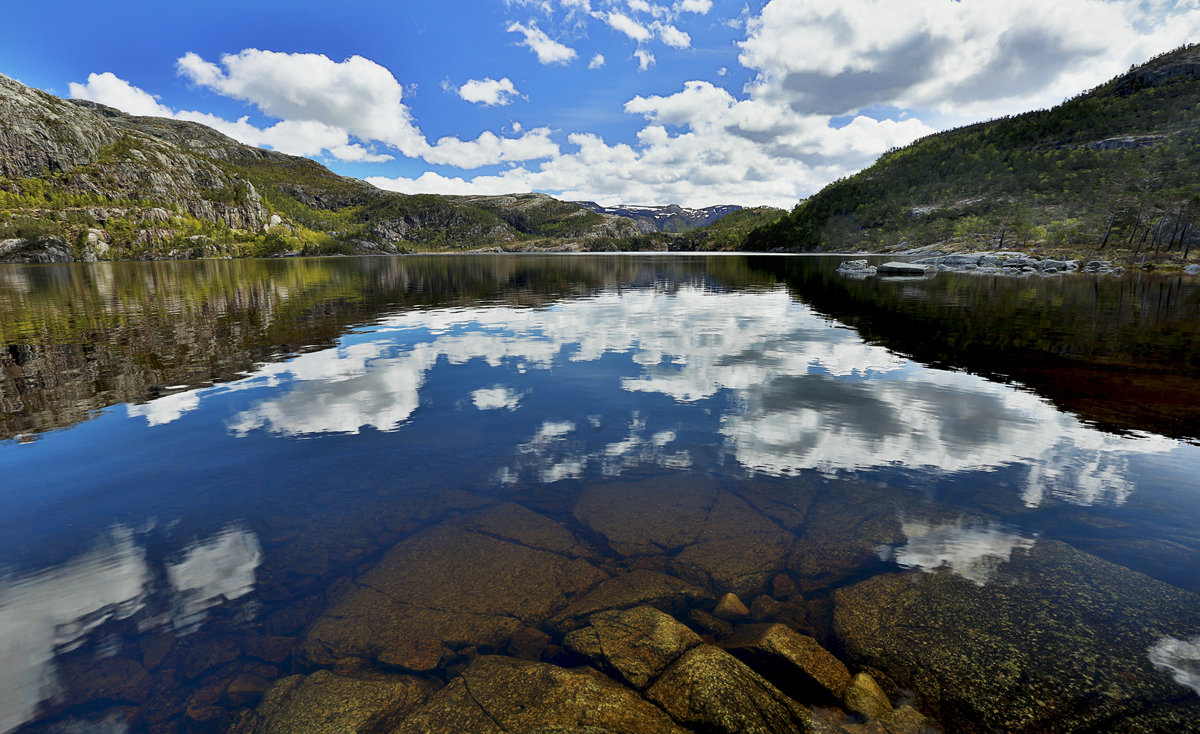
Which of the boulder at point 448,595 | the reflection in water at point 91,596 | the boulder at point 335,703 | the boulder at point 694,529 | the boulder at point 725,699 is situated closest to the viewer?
the boulder at point 725,699

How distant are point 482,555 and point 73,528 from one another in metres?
8.94

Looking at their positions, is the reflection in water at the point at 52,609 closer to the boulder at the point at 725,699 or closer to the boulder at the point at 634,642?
the boulder at the point at 634,642

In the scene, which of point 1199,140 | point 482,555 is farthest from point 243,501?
point 1199,140

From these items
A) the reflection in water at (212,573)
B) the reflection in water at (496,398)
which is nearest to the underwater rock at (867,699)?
the reflection in water at (212,573)

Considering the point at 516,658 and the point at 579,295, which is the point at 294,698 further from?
the point at 579,295

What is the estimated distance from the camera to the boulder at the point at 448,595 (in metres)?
7.50

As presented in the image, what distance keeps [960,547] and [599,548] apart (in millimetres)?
7092

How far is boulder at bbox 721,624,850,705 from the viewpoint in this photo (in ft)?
20.6

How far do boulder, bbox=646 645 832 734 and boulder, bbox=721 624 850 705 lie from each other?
1.61ft

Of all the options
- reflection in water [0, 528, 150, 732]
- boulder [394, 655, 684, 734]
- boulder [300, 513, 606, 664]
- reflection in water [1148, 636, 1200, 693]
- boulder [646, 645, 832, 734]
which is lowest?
boulder [300, 513, 606, 664]

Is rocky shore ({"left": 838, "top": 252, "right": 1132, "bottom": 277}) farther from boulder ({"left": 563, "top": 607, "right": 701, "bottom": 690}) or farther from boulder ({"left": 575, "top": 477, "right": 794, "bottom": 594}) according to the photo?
boulder ({"left": 563, "top": 607, "right": 701, "bottom": 690})

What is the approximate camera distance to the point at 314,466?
43.5ft

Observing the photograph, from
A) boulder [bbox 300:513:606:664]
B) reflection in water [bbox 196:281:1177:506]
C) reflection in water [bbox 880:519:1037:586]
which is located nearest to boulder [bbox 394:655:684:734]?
boulder [bbox 300:513:606:664]

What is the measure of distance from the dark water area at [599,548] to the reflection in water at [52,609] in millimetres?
56
